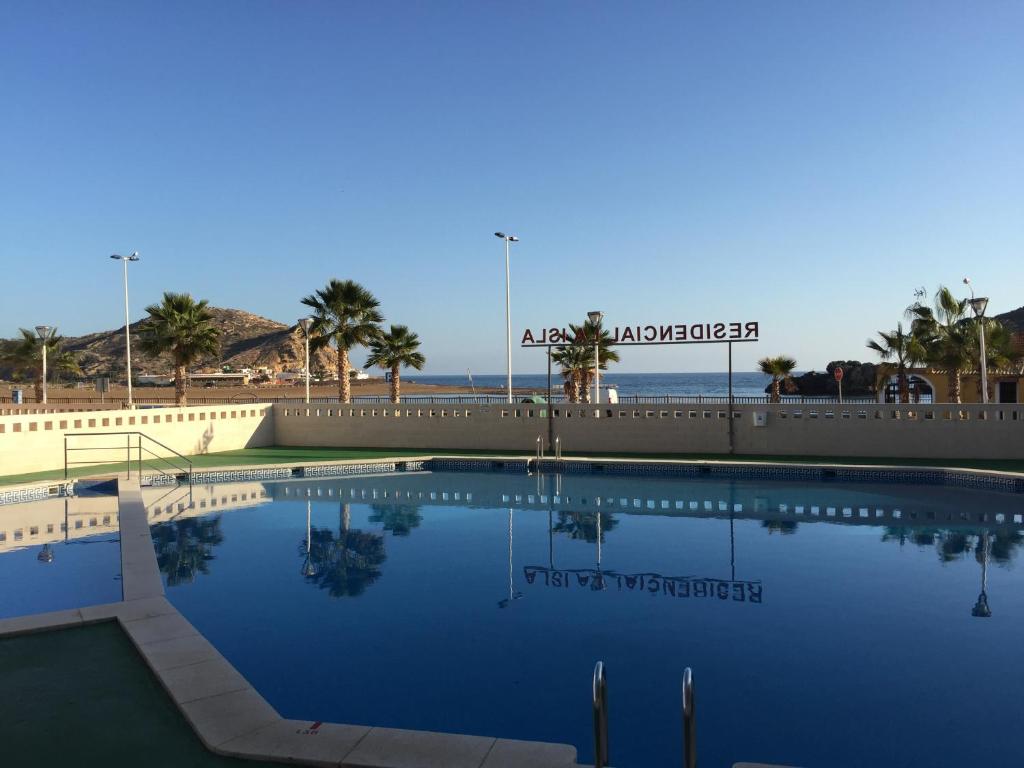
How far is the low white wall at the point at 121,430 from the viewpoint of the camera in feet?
65.8

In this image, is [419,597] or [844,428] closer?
[419,597]

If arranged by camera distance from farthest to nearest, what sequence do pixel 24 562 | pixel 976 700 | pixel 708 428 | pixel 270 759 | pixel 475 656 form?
pixel 708 428
pixel 24 562
pixel 475 656
pixel 976 700
pixel 270 759

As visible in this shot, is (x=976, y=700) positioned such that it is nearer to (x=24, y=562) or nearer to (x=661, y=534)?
(x=661, y=534)

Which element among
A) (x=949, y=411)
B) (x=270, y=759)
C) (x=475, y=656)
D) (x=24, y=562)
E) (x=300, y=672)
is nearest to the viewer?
(x=270, y=759)

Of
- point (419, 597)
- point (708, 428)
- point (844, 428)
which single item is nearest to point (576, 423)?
point (708, 428)

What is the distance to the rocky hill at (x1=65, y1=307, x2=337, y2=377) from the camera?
150 m

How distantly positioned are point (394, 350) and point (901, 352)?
2019 centimetres

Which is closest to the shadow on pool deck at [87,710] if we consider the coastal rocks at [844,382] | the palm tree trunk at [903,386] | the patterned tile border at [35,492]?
the patterned tile border at [35,492]

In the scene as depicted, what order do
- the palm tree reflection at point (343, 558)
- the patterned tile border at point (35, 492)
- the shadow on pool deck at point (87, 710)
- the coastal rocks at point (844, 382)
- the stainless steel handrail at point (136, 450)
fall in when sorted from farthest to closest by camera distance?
the coastal rocks at point (844, 382)
the stainless steel handrail at point (136, 450)
the patterned tile border at point (35, 492)
the palm tree reflection at point (343, 558)
the shadow on pool deck at point (87, 710)

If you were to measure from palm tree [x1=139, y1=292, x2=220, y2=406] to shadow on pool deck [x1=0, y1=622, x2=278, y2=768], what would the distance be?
22109 mm

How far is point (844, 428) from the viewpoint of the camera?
72.4ft

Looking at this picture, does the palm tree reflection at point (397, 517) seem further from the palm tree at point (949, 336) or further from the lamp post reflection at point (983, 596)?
the palm tree at point (949, 336)

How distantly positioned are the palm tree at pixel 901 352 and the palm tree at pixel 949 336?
1.45 ft

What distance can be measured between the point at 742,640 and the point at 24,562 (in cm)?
1101
